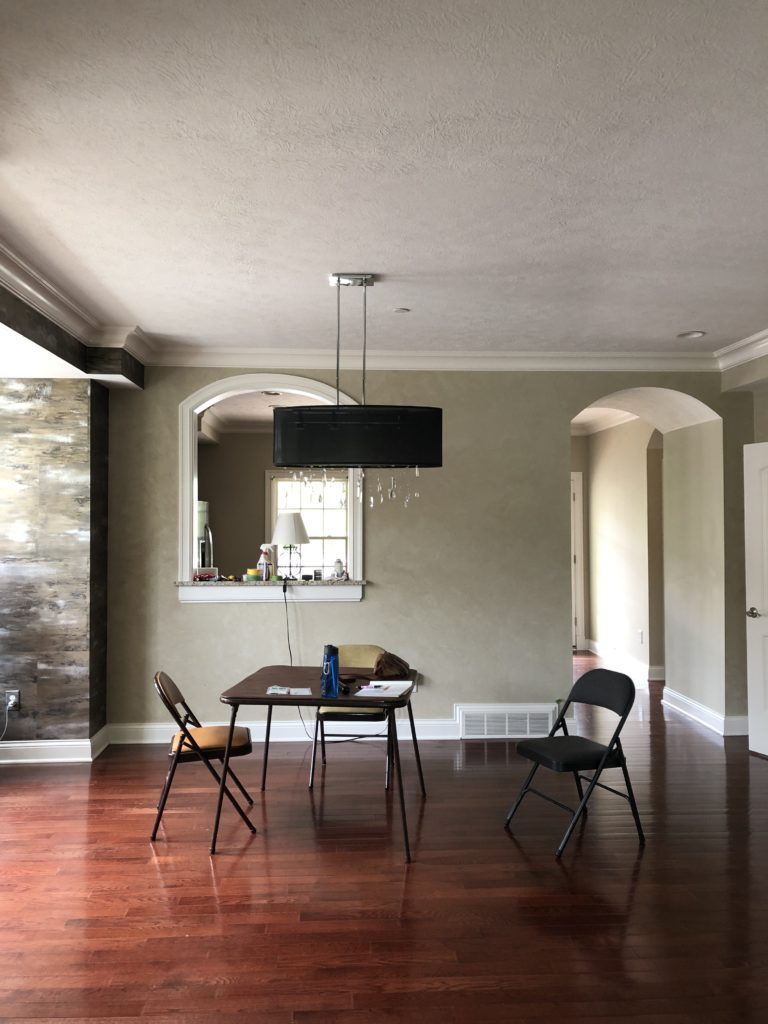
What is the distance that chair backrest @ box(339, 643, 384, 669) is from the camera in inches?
210

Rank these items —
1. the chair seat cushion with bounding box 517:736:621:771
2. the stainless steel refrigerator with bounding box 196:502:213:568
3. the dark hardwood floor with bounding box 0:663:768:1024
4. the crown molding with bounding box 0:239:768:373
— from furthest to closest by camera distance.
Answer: the stainless steel refrigerator with bounding box 196:502:213:568, the crown molding with bounding box 0:239:768:373, the chair seat cushion with bounding box 517:736:621:771, the dark hardwood floor with bounding box 0:663:768:1024

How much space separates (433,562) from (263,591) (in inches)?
52.6

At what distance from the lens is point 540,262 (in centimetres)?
414

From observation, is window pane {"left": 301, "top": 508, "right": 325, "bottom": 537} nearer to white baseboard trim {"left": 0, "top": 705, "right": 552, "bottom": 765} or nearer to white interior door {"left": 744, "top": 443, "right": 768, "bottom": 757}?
white baseboard trim {"left": 0, "top": 705, "right": 552, "bottom": 765}

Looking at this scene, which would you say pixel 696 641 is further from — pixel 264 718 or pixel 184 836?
pixel 184 836

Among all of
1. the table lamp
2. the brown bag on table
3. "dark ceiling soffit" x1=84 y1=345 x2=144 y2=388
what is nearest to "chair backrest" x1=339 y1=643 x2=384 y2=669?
the brown bag on table

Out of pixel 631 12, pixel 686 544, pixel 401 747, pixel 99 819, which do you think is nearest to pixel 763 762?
pixel 686 544

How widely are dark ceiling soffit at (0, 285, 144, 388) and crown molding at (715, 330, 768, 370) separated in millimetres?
4420

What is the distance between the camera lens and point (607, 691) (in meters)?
4.46

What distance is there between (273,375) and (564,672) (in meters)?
3.26

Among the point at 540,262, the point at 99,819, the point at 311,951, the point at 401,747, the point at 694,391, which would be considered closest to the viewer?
the point at 311,951

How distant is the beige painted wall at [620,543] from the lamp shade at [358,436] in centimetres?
539

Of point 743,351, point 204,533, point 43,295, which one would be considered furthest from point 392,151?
point 204,533

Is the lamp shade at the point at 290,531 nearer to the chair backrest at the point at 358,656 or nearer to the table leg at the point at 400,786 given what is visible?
the chair backrest at the point at 358,656
